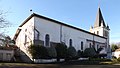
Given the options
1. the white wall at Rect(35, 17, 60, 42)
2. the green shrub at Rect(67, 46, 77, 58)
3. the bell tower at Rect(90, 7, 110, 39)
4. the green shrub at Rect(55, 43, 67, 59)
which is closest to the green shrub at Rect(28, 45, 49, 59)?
the white wall at Rect(35, 17, 60, 42)

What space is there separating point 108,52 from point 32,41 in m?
32.4

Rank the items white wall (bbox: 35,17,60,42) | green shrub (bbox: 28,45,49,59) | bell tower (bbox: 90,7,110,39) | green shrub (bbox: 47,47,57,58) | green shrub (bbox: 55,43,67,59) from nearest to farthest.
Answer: green shrub (bbox: 28,45,49,59) → green shrub (bbox: 47,47,57,58) → white wall (bbox: 35,17,60,42) → green shrub (bbox: 55,43,67,59) → bell tower (bbox: 90,7,110,39)

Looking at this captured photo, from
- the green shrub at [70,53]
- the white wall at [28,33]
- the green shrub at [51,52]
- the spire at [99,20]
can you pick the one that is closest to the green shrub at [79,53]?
the green shrub at [70,53]

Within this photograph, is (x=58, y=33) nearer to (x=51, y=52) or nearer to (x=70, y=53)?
(x=70, y=53)

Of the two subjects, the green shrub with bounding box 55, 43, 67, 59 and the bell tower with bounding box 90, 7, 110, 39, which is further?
the bell tower with bounding box 90, 7, 110, 39

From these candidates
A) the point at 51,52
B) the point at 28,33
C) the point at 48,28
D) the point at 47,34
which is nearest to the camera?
the point at 51,52

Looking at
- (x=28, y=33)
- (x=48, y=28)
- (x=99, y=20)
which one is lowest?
(x=28, y=33)

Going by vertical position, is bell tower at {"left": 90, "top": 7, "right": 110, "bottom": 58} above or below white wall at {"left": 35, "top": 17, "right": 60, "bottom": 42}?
above

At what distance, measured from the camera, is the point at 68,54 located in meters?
36.1

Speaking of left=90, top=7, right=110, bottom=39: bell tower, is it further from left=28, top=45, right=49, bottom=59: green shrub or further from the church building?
left=28, top=45, right=49, bottom=59: green shrub

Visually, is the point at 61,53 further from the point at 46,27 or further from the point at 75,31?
the point at 75,31

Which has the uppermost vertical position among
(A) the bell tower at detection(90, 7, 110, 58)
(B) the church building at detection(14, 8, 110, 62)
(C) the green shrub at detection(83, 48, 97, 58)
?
(A) the bell tower at detection(90, 7, 110, 58)

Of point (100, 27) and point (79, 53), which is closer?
point (79, 53)

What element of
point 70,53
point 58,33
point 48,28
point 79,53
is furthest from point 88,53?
point 48,28
